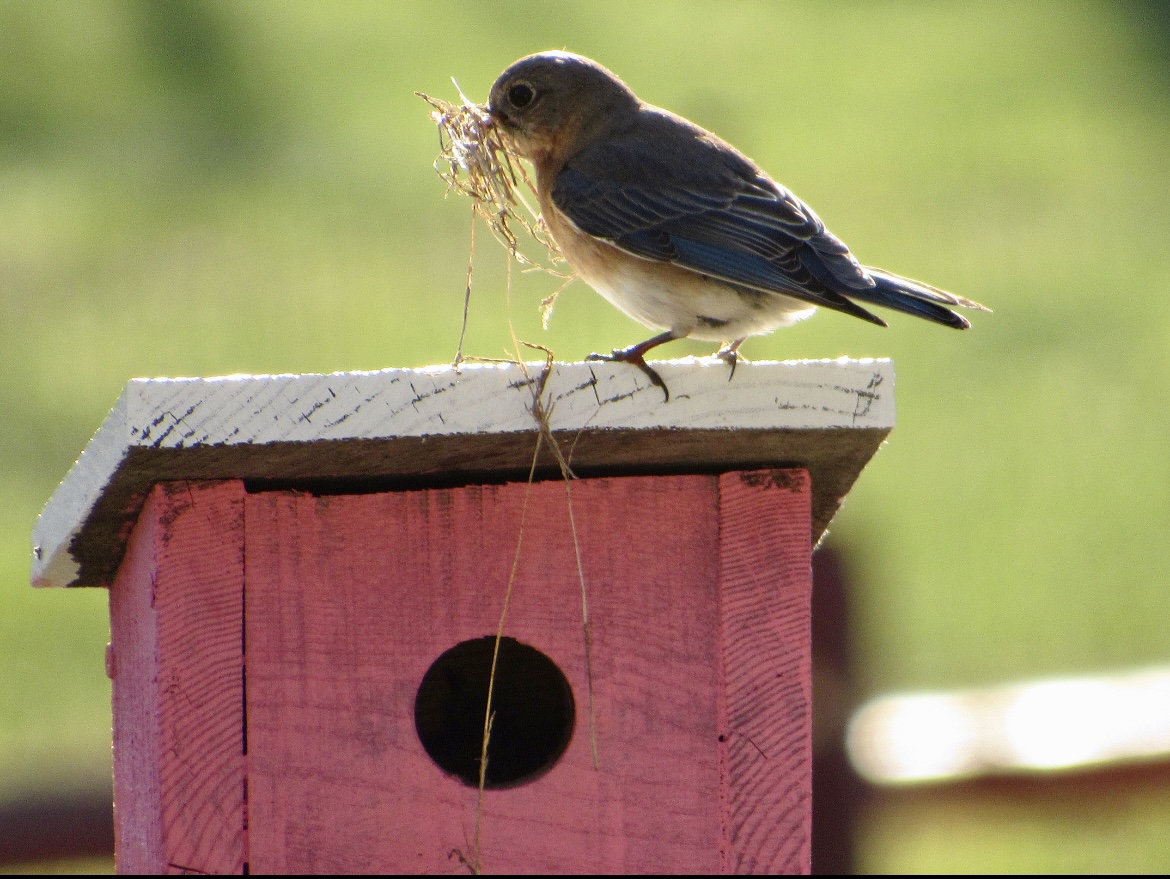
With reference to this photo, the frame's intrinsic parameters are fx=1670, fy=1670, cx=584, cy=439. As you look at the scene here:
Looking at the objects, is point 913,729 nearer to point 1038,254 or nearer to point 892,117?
point 1038,254

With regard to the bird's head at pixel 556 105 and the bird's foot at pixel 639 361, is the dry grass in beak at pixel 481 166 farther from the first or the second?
the bird's foot at pixel 639 361

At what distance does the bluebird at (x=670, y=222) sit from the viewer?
10.6ft

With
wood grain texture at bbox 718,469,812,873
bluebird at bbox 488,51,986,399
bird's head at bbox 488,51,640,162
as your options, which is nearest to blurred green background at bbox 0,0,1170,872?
bluebird at bbox 488,51,986,399

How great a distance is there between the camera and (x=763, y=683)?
272 centimetres

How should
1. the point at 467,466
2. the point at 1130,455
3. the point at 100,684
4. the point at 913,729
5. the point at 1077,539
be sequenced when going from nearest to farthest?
1. the point at 467,466
2. the point at 913,729
3. the point at 100,684
4. the point at 1077,539
5. the point at 1130,455

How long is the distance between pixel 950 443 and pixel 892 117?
3932 mm

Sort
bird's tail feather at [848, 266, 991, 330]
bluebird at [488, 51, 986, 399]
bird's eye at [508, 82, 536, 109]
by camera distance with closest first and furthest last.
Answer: bird's tail feather at [848, 266, 991, 330]
bluebird at [488, 51, 986, 399]
bird's eye at [508, 82, 536, 109]

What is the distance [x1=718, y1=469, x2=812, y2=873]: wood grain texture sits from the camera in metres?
2.70

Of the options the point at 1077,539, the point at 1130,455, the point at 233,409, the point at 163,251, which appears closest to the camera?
the point at 233,409

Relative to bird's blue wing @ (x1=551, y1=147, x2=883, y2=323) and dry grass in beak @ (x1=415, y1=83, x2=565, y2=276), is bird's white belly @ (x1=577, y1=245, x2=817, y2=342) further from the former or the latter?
dry grass in beak @ (x1=415, y1=83, x2=565, y2=276)

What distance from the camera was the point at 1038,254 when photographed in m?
10.0

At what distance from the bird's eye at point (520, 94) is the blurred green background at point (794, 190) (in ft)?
5.68

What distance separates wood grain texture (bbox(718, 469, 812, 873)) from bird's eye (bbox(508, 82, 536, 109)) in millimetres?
1304

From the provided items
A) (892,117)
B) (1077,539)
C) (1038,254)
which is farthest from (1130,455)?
(892,117)
